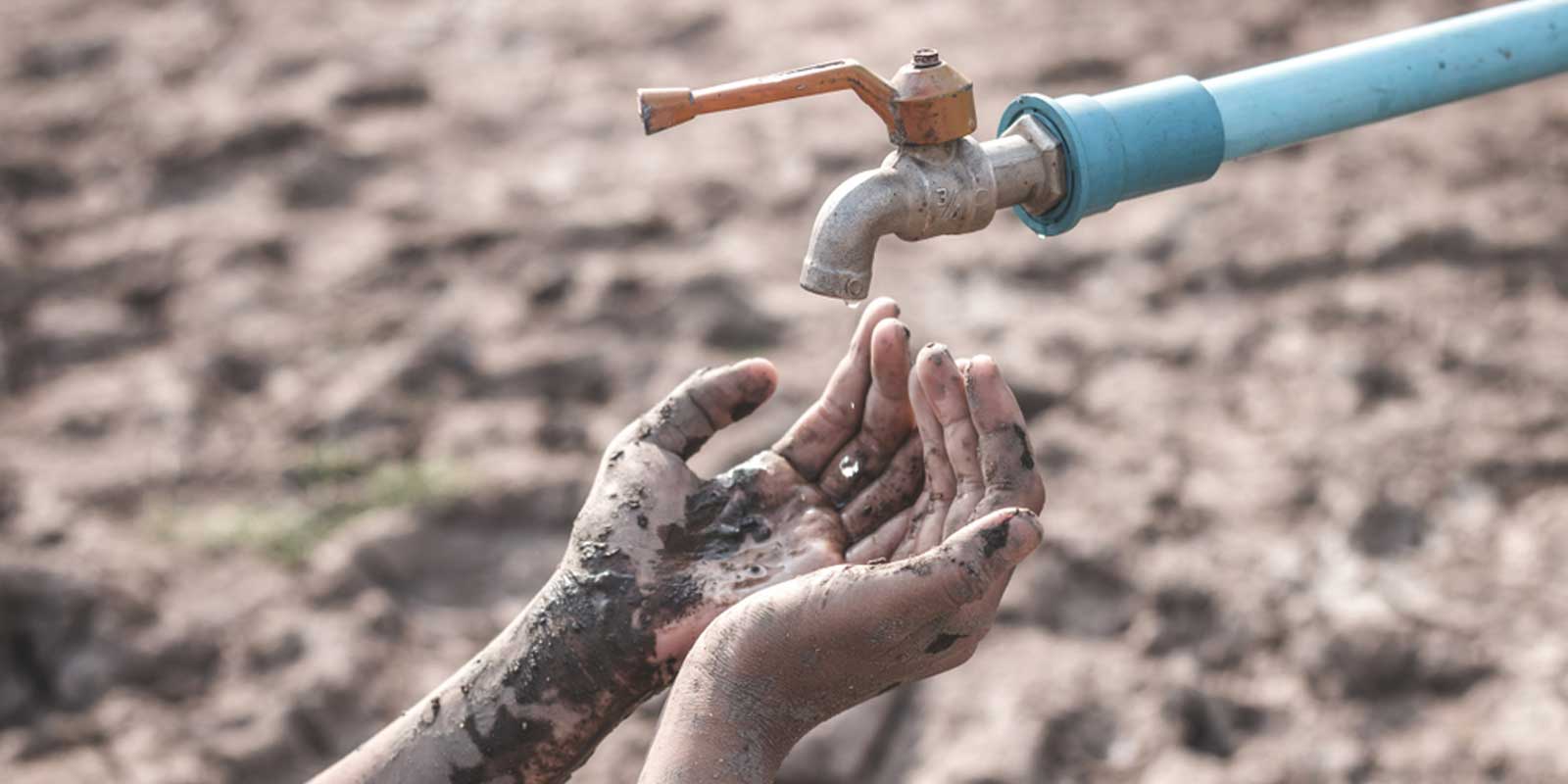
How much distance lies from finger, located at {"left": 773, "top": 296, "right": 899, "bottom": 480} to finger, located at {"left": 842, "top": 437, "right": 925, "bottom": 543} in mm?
85

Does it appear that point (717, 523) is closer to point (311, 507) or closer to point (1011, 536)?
point (1011, 536)

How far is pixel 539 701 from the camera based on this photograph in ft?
6.13

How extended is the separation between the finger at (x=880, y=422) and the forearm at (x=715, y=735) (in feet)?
1.36

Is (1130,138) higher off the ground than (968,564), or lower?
higher

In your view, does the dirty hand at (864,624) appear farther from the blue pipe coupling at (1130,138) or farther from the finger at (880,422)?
the blue pipe coupling at (1130,138)

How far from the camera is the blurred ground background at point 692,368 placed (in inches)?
106

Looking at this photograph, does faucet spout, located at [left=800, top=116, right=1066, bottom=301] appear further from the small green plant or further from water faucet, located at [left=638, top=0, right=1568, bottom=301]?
the small green plant

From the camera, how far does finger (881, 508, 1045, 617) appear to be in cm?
154

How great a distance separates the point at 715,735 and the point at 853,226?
0.58 m

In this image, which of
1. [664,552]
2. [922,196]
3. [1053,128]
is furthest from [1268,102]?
[664,552]

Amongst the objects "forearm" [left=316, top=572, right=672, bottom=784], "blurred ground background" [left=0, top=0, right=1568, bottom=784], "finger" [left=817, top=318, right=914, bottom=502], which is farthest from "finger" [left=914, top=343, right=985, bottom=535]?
"blurred ground background" [left=0, top=0, right=1568, bottom=784]

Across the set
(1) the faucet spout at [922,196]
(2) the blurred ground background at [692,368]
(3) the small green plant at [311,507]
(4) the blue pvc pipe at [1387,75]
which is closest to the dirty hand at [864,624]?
(1) the faucet spout at [922,196]

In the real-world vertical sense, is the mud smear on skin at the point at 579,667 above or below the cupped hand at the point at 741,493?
below

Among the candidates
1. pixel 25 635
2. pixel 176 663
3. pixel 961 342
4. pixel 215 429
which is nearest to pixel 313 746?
pixel 176 663
